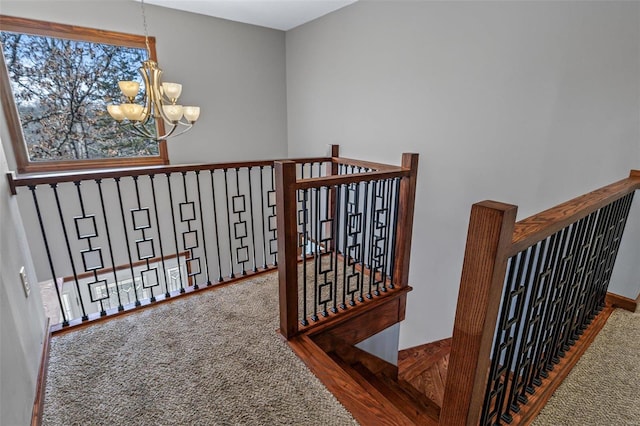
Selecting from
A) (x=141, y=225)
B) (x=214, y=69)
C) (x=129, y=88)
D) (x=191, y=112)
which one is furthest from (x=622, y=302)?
(x=141, y=225)

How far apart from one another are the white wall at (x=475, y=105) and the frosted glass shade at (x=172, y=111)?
1954 millimetres

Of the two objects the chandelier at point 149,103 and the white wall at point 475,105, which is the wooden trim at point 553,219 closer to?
the white wall at point 475,105

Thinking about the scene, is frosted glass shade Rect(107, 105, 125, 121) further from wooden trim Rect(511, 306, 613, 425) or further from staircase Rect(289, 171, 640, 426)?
wooden trim Rect(511, 306, 613, 425)

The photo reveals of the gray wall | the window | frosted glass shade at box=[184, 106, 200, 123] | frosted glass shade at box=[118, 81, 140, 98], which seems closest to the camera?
the gray wall

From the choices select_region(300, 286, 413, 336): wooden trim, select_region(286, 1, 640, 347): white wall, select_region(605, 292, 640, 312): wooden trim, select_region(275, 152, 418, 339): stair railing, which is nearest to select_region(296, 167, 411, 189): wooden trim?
select_region(275, 152, 418, 339): stair railing

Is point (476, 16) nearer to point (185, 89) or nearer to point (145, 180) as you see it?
point (185, 89)

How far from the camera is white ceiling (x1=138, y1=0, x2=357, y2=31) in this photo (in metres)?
A: 3.51

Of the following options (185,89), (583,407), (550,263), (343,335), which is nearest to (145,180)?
(185,89)

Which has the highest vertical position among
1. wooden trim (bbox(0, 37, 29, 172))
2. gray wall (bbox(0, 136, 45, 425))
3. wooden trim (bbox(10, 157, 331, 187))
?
wooden trim (bbox(0, 37, 29, 172))

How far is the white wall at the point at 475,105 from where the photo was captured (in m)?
2.00

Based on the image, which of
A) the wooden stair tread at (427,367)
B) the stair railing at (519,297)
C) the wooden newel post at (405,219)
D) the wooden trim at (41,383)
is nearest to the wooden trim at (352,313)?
the wooden newel post at (405,219)

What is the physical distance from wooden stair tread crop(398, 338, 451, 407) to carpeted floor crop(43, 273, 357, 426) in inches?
68.2

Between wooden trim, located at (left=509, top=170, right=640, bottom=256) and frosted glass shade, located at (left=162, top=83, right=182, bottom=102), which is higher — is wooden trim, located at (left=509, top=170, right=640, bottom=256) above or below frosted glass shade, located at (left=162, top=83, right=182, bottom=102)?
below

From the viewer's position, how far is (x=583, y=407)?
4.66 ft
